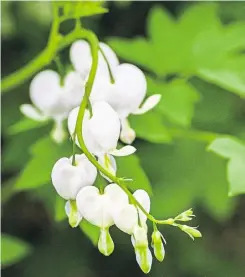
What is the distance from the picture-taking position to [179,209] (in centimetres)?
222

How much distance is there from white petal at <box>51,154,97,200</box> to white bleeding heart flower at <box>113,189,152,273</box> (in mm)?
82

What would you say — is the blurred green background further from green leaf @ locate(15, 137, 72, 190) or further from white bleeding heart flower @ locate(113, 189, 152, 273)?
white bleeding heart flower @ locate(113, 189, 152, 273)

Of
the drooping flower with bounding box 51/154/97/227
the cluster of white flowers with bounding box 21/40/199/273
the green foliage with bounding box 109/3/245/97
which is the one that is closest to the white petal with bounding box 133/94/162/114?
the cluster of white flowers with bounding box 21/40/199/273

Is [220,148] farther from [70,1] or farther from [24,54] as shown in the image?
[24,54]

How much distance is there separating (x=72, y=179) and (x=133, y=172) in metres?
0.34

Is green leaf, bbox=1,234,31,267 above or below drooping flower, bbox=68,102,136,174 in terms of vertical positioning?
below

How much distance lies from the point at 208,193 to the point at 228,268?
0.37m

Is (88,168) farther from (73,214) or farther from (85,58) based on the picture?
(85,58)

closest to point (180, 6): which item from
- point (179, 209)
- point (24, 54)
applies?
point (24, 54)

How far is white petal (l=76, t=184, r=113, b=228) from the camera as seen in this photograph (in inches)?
43.3

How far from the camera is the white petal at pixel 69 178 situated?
1.12 meters

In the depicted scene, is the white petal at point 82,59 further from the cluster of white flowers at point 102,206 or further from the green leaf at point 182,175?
the green leaf at point 182,175

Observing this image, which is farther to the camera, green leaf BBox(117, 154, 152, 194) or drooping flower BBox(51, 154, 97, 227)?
green leaf BBox(117, 154, 152, 194)

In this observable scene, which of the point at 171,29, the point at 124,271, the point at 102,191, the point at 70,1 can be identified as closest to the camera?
the point at 102,191
